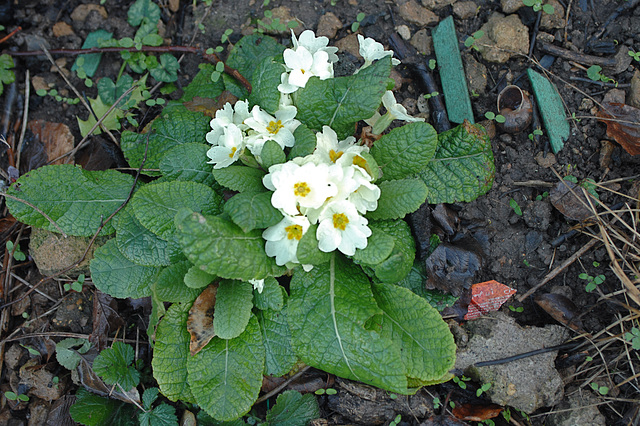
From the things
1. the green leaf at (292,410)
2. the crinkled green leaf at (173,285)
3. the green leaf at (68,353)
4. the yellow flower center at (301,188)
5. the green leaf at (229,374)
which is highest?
the yellow flower center at (301,188)

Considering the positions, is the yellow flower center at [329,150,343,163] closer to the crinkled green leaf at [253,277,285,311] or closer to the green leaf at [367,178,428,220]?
the green leaf at [367,178,428,220]

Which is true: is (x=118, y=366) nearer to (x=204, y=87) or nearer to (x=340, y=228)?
(x=340, y=228)

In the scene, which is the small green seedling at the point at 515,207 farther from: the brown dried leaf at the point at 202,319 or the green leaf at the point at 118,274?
the green leaf at the point at 118,274

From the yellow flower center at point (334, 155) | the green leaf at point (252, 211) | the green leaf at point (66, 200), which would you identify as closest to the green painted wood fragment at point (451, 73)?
the yellow flower center at point (334, 155)

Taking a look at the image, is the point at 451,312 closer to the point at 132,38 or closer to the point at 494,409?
the point at 494,409

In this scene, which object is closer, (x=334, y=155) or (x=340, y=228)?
(x=340, y=228)

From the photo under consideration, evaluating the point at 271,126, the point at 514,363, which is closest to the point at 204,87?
the point at 271,126
